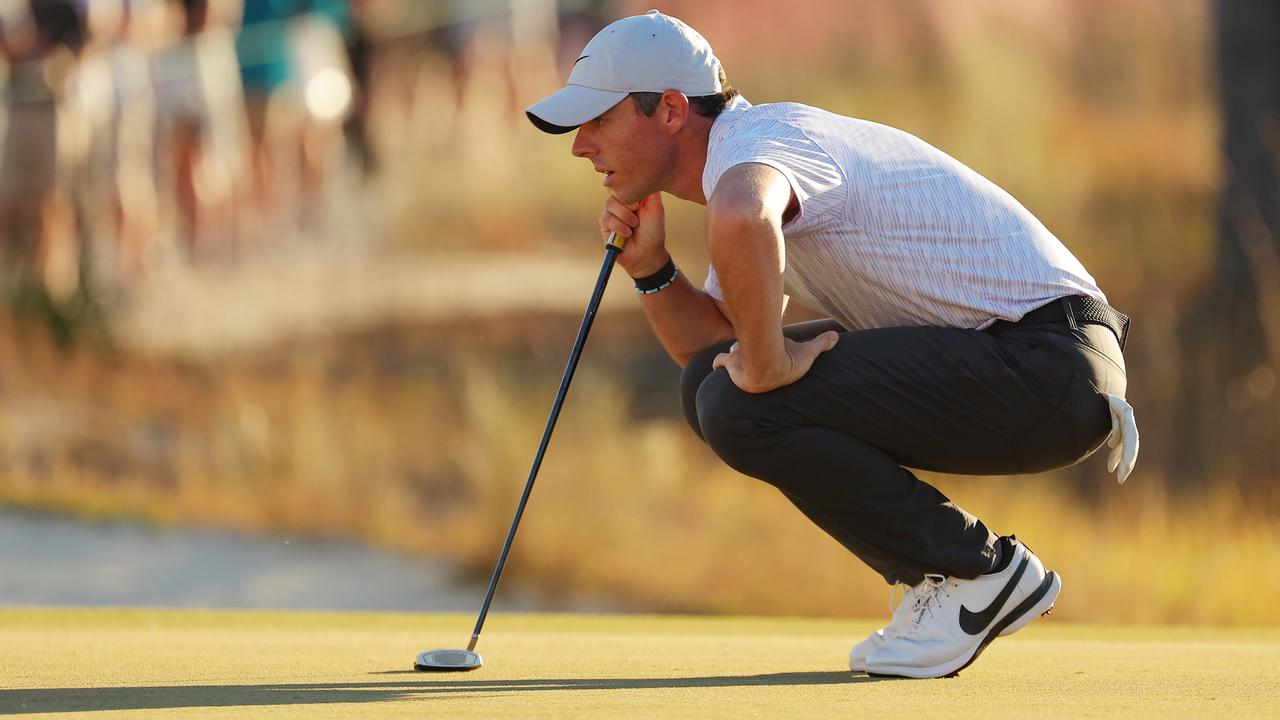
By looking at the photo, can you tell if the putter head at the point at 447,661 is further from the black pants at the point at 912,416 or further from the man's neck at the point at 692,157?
the man's neck at the point at 692,157

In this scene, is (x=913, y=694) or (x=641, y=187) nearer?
(x=913, y=694)

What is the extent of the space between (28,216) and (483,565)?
187 cm

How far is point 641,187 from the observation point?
2.20 metres

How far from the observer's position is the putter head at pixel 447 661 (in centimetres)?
217

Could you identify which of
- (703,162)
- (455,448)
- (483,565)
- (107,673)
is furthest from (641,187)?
(455,448)

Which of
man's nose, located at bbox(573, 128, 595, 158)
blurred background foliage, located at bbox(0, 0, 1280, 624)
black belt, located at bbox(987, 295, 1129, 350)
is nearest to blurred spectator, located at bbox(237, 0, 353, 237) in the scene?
blurred background foliage, located at bbox(0, 0, 1280, 624)

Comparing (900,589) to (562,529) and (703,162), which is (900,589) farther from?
(562,529)

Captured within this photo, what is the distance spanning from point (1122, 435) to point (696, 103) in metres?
0.66

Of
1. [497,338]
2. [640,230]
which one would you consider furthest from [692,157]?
[497,338]

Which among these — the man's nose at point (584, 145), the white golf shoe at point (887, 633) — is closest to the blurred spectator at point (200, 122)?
the man's nose at point (584, 145)

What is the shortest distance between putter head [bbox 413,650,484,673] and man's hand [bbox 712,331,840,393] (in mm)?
482

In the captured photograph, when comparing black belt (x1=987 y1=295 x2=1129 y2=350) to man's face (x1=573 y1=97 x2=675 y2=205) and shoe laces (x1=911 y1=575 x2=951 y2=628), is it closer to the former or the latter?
shoe laces (x1=911 y1=575 x2=951 y2=628)

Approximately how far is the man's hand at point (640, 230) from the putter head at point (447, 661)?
557 millimetres

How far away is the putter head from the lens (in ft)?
7.12
